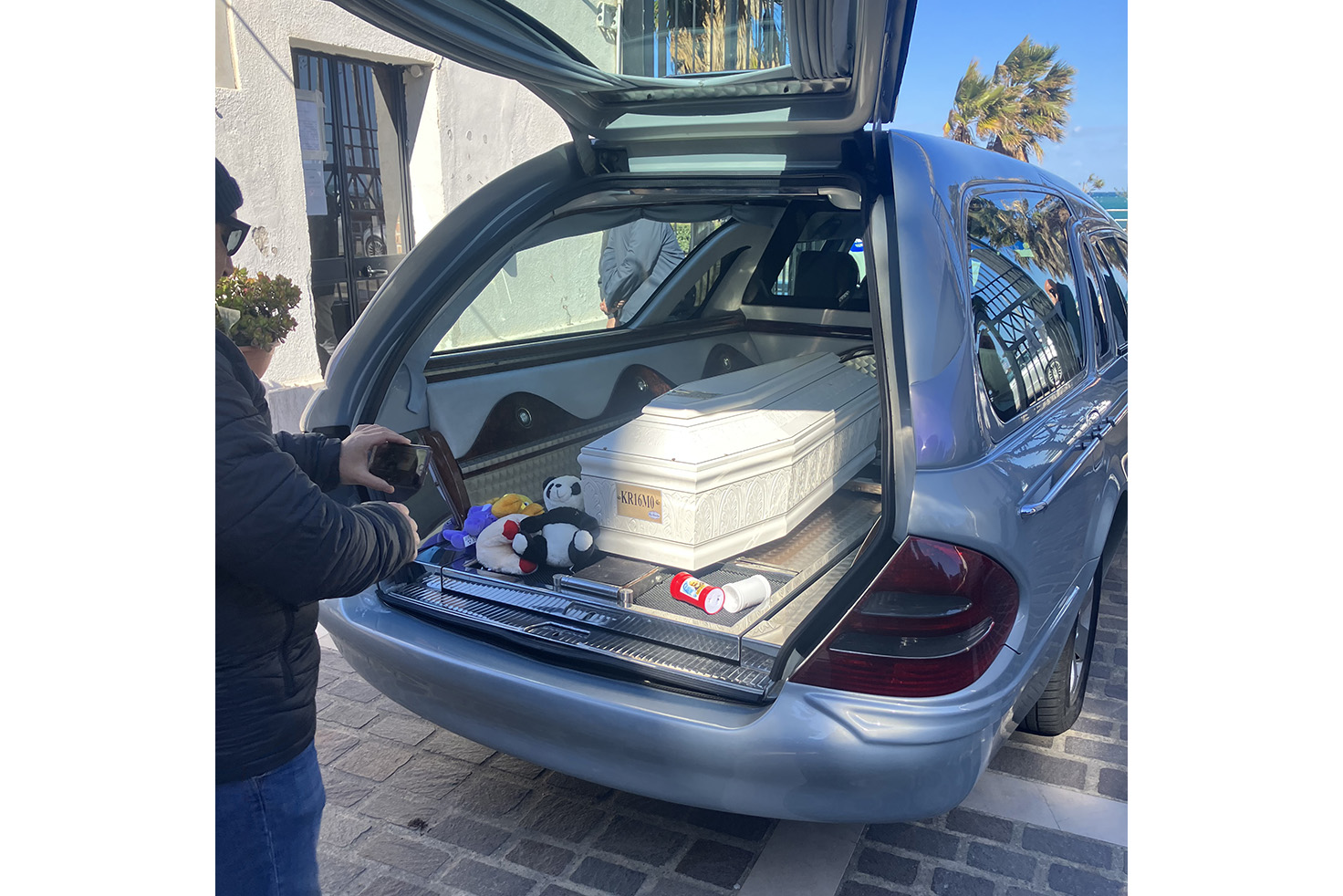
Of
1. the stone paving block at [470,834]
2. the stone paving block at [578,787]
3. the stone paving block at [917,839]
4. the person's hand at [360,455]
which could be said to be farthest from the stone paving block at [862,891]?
the person's hand at [360,455]

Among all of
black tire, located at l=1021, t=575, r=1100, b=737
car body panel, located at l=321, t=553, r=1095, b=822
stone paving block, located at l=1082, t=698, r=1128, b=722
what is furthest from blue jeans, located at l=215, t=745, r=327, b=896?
stone paving block, located at l=1082, t=698, r=1128, b=722

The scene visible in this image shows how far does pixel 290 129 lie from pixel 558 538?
524cm

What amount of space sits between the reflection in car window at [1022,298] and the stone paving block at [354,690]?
2.35 metres

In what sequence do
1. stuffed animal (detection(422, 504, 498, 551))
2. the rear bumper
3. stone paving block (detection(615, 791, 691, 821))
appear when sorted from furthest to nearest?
1. stuffed animal (detection(422, 504, 498, 551))
2. stone paving block (detection(615, 791, 691, 821))
3. the rear bumper

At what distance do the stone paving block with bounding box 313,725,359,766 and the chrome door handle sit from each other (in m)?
2.20

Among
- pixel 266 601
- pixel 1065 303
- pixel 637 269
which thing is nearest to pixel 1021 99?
pixel 637 269

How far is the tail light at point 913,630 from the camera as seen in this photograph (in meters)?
1.92

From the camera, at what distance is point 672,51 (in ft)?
8.48

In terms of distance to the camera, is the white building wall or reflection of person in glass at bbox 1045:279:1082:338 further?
the white building wall

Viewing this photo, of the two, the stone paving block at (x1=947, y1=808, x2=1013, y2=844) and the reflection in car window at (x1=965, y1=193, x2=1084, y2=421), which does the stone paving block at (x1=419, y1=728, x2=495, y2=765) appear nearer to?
the stone paving block at (x1=947, y1=808, x2=1013, y2=844)

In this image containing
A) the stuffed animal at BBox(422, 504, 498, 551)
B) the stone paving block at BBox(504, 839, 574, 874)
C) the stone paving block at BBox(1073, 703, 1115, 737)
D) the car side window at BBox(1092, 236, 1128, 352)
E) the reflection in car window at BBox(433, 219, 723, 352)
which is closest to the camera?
the stone paving block at BBox(504, 839, 574, 874)

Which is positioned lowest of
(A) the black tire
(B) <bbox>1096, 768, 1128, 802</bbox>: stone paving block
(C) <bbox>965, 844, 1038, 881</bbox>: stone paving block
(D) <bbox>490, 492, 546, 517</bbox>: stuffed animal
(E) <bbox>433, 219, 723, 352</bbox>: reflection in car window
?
(C) <bbox>965, 844, 1038, 881</bbox>: stone paving block

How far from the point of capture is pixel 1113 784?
2764 millimetres

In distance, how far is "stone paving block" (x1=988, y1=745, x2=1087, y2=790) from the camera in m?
2.78
